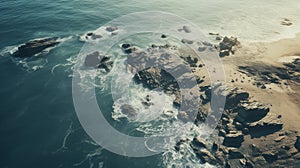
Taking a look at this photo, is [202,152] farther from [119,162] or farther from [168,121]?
[119,162]

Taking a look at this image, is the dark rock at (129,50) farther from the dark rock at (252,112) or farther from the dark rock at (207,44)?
the dark rock at (252,112)

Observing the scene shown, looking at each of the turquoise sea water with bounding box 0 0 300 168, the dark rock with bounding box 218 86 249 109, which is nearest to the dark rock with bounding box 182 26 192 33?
the turquoise sea water with bounding box 0 0 300 168

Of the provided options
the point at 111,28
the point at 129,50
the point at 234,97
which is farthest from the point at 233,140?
the point at 111,28

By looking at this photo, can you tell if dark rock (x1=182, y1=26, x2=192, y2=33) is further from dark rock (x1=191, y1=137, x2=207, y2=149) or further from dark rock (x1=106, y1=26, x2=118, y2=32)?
dark rock (x1=191, y1=137, x2=207, y2=149)

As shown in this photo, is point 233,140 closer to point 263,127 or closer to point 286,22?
point 263,127

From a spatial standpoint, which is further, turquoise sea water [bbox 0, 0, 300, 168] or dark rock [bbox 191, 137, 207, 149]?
dark rock [bbox 191, 137, 207, 149]

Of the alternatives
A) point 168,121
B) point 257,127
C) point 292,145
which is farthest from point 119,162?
point 292,145
